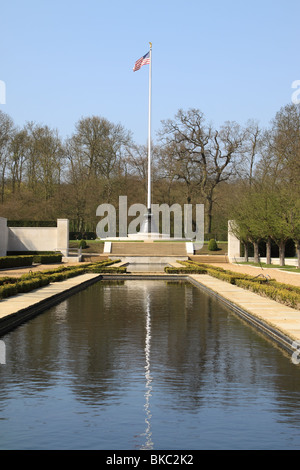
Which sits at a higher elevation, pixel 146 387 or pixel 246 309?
pixel 246 309

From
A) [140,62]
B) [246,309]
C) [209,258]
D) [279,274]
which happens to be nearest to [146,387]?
[246,309]

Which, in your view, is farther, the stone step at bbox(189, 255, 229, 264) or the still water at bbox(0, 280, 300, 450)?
the stone step at bbox(189, 255, 229, 264)

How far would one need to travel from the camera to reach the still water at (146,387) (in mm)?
5543

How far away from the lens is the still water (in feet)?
18.2

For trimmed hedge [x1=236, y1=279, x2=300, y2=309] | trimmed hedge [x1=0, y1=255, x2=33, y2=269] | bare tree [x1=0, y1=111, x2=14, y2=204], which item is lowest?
trimmed hedge [x1=236, y1=279, x2=300, y2=309]

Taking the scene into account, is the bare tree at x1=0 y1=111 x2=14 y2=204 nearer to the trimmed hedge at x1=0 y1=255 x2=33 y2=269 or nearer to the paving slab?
the trimmed hedge at x1=0 y1=255 x2=33 y2=269

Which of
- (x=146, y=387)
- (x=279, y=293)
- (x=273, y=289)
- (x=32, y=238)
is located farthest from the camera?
(x=32, y=238)

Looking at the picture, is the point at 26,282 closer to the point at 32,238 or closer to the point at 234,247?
the point at 234,247

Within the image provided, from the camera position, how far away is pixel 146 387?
7406 millimetres

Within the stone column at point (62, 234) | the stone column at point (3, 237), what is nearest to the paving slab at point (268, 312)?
the stone column at point (3, 237)

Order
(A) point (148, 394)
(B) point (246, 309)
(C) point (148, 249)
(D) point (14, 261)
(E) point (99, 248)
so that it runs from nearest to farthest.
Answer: (A) point (148, 394), (B) point (246, 309), (D) point (14, 261), (C) point (148, 249), (E) point (99, 248)

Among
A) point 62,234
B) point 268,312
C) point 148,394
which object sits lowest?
point 148,394

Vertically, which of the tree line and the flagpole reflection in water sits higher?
the tree line

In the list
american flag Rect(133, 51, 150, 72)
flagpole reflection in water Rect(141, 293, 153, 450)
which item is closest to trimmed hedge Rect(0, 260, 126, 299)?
flagpole reflection in water Rect(141, 293, 153, 450)
